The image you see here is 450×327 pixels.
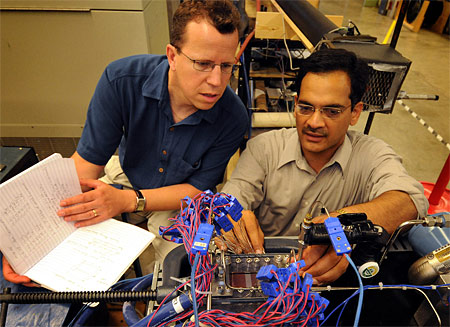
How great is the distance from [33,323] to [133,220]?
2.53ft

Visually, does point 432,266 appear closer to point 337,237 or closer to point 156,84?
point 337,237

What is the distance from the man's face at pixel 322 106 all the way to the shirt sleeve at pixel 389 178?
152 millimetres

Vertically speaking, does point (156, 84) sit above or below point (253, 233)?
above

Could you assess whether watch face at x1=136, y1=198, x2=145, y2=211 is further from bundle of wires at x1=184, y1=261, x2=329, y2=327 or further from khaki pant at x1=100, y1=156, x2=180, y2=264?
bundle of wires at x1=184, y1=261, x2=329, y2=327

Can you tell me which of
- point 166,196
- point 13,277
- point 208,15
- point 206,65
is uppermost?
point 208,15

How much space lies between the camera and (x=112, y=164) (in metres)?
1.60

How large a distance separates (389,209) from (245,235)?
1.48 feet

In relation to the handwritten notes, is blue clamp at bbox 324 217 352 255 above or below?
above

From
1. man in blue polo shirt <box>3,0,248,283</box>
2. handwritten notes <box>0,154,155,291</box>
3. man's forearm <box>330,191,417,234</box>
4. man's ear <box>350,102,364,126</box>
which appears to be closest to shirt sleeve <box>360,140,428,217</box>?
man's forearm <box>330,191,417,234</box>

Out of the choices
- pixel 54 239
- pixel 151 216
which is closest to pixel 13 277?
pixel 54 239

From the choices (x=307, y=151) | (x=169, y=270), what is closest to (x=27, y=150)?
(x=169, y=270)

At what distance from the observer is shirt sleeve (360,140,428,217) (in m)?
0.99

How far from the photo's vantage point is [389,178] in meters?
1.04

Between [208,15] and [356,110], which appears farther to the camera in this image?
[356,110]
